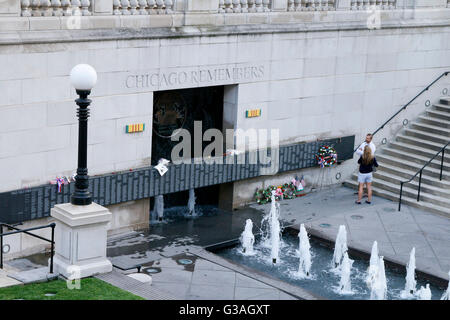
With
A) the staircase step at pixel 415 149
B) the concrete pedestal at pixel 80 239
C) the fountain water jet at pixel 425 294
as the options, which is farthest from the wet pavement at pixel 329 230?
the concrete pedestal at pixel 80 239

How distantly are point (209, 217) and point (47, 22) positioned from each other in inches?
250

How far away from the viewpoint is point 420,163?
77.4 feet

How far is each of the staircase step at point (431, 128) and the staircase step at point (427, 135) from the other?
4.2 inches

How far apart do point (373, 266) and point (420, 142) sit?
777 centimetres

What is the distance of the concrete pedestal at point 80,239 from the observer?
14.8 meters

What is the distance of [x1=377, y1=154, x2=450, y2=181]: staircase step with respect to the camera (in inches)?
904

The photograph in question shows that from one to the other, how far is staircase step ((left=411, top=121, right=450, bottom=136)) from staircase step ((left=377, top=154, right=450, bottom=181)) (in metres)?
1.36

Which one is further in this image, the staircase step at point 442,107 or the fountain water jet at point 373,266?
the staircase step at point 442,107

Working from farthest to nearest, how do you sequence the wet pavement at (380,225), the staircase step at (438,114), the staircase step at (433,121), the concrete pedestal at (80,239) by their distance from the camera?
the staircase step at (438,114) → the staircase step at (433,121) → the wet pavement at (380,225) → the concrete pedestal at (80,239)

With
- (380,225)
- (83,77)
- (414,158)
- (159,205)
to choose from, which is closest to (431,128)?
(414,158)

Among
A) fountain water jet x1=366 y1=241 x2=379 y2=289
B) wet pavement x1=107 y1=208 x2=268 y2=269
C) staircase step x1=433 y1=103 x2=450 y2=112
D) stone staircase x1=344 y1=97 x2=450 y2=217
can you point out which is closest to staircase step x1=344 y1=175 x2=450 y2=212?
stone staircase x1=344 y1=97 x2=450 y2=217

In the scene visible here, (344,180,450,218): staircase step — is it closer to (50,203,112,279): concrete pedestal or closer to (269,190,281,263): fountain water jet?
(269,190,281,263): fountain water jet

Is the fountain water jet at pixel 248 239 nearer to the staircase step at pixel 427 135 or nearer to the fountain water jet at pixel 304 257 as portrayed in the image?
the fountain water jet at pixel 304 257

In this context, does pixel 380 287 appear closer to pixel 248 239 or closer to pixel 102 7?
pixel 248 239
